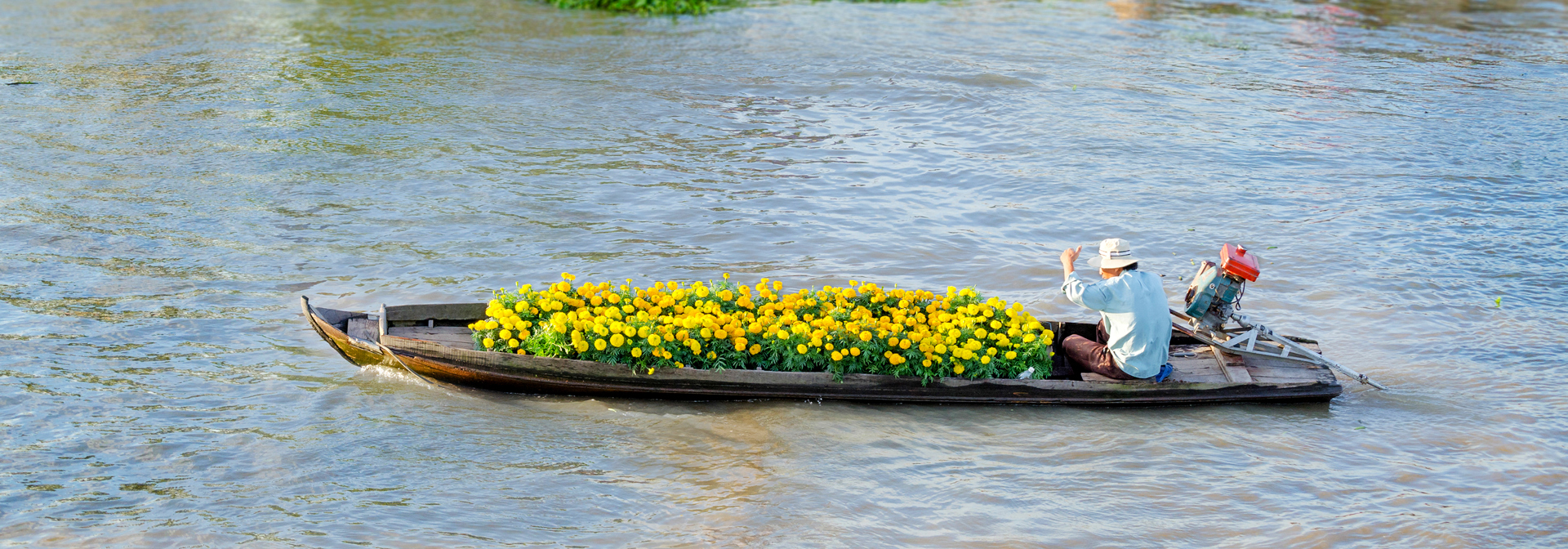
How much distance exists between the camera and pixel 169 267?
978 cm

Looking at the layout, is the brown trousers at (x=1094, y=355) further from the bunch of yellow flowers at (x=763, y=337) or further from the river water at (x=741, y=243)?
the river water at (x=741, y=243)

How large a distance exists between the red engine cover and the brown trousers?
84 centimetres

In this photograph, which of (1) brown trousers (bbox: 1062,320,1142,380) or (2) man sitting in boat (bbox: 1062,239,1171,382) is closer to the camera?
(2) man sitting in boat (bbox: 1062,239,1171,382)

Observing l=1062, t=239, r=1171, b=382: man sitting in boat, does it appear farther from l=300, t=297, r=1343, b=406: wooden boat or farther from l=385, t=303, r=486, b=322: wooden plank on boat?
l=385, t=303, r=486, b=322: wooden plank on boat

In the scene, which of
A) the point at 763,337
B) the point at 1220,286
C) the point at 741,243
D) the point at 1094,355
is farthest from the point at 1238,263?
the point at 741,243

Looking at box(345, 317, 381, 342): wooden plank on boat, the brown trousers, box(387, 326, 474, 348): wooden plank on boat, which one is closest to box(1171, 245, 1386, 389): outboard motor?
the brown trousers

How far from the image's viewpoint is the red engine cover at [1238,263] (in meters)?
7.28

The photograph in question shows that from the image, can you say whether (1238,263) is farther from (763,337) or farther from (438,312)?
(438,312)

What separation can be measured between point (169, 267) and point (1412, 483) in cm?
938

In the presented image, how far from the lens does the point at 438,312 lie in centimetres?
762

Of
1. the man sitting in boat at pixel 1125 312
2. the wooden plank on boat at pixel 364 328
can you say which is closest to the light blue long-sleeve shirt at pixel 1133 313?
the man sitting in boat at pixel 1125 312

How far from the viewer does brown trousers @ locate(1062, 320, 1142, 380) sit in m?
7.27

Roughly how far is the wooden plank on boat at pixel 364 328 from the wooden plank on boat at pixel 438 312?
124 mm

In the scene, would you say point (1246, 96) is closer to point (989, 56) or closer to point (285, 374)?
point (989, 56)
